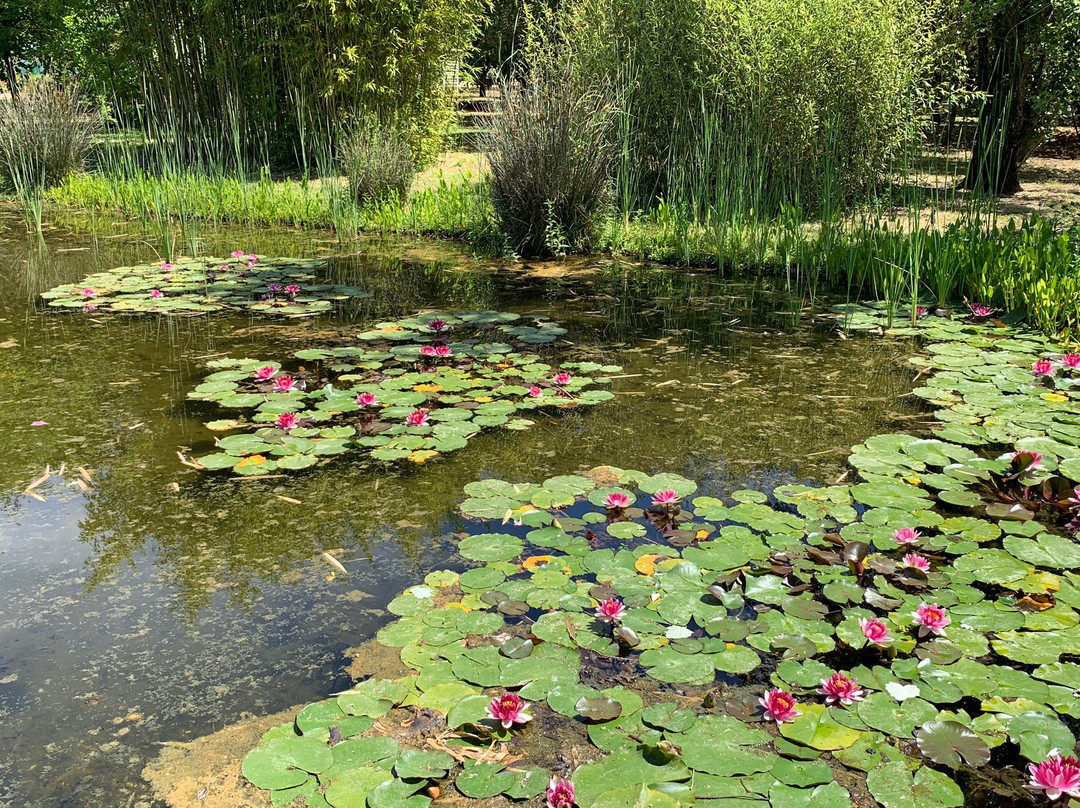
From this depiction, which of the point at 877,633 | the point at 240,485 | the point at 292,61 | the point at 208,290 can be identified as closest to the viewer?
the point at 877,633

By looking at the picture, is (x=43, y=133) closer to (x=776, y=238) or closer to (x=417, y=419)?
(x=776, y=238)

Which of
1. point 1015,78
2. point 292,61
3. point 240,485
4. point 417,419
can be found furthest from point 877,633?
point 292,61

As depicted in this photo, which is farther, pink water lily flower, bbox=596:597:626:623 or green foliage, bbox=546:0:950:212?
green foliage, bbox=546:0:950:212

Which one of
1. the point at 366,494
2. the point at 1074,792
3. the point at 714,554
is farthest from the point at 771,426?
the point at 1074,792

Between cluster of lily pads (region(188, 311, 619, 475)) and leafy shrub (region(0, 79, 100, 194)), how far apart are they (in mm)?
6208

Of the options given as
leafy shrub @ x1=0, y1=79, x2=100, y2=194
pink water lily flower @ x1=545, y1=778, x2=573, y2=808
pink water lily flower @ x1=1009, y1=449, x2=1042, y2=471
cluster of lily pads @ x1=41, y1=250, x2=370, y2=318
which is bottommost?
pink water lily flower @ x1=545, y1=778, x2=573, y2=808

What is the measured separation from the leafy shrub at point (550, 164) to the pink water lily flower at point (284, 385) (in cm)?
294

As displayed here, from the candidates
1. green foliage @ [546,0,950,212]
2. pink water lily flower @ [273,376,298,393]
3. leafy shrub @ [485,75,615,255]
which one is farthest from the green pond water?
green foliage @ [546,0,950,212]

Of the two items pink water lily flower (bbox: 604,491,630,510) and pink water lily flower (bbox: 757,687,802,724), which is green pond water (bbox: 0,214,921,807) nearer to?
pink water lily flower (bbox: 604,491,630,510)

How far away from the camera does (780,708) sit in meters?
1.53

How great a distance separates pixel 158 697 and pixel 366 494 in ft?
3.02

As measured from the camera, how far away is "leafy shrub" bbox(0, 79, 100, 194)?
8.33m

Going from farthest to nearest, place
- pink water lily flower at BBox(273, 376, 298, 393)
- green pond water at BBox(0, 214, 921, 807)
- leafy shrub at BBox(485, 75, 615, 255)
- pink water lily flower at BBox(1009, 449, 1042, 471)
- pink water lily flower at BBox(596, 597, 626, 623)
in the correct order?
leafy shrub at BBox(485, 75, 615, 255) < pink water lily flower at BBox(273, 376, 298, 393) < pink water lily flower at BBox(1009, 449, 1042, 471) < pink water lily flower at BBox(596, 597, 626, 623) < green pond water at BBox(0, 214, 921, 807)

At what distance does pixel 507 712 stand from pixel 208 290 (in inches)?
155
